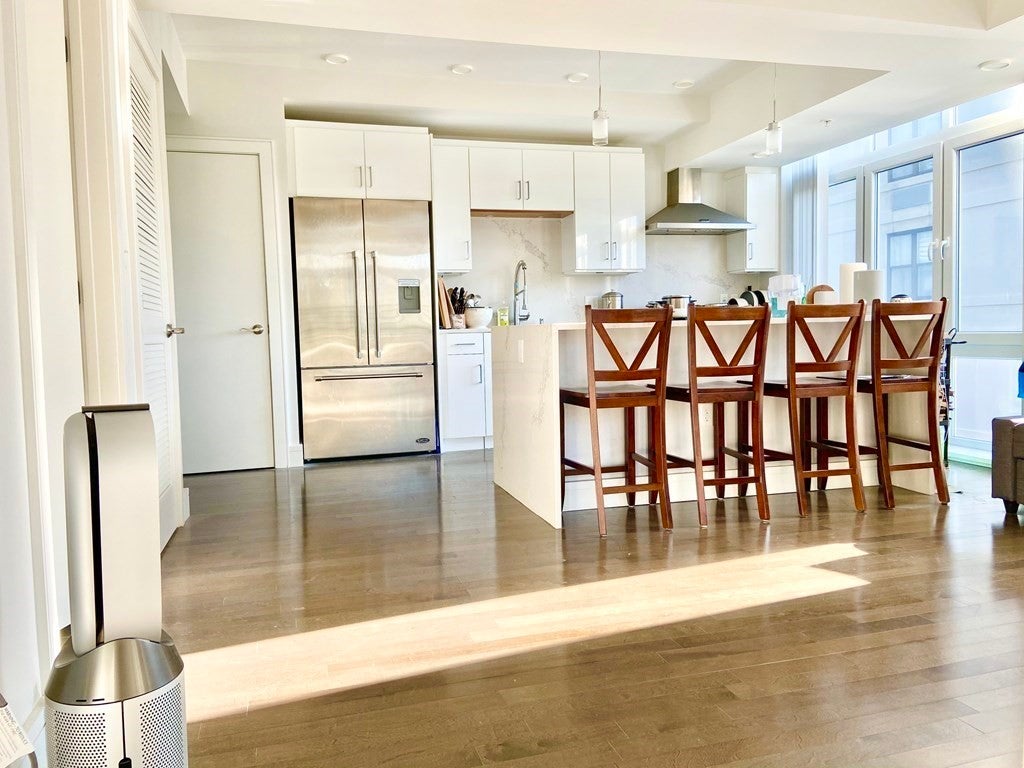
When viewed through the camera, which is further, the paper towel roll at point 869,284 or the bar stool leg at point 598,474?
the paper towel roll at point 869,284

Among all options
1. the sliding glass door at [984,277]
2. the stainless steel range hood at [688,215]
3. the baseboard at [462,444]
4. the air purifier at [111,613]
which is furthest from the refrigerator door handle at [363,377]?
the air purifier at [111,613]

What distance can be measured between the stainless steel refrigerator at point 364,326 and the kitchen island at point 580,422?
4.29 ft

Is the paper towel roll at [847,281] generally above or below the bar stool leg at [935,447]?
above

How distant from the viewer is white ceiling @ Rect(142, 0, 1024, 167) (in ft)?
10.6

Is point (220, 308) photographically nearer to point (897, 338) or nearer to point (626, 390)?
point (626, 390)

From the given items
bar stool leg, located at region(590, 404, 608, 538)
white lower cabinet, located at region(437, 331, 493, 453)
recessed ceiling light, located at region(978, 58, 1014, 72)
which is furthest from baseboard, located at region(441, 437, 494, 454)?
recessed ceiling light, located at region(978, 58, 1014, 72)

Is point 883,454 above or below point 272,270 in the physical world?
below

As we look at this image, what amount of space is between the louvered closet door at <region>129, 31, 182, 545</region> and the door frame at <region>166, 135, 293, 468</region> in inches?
51.8

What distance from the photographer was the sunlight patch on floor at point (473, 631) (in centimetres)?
177

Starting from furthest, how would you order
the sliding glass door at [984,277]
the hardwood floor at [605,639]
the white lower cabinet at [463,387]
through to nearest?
the white lower cabinet at [463,387] → the sliding glass door at [984,277] → the hardwood floor at [605,639]

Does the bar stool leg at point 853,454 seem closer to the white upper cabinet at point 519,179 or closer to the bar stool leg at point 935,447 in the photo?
the bar stool leg at point 935,447

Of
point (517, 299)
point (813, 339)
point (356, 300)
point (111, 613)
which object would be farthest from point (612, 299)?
point (111, 613)

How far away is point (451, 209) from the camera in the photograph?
17.8ft

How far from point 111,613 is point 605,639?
4.40 ft
